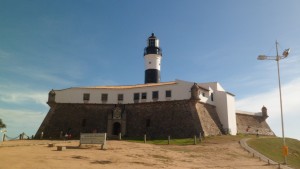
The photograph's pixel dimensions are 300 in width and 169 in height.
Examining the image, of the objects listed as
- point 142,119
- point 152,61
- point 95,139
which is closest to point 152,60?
point 152,61

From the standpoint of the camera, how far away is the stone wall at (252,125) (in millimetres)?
50328

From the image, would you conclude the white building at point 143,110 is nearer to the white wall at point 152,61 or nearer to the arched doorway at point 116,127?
the arched doorway at point 116,127

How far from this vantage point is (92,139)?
23719 mm

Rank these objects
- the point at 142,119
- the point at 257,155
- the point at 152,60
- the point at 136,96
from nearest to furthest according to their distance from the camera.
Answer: the point at 257,155, the point at 142,119, the point at 136,96, the point at 152,60

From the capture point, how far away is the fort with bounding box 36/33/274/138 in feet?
133

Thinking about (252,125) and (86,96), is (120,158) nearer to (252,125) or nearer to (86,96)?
(86,96)

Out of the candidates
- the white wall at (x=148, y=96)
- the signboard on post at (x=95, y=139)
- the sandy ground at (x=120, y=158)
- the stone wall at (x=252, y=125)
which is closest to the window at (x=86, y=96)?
the white wall at (x=148, y=96)

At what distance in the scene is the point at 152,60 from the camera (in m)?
53.9

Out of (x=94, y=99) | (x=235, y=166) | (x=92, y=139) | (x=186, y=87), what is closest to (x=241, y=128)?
(x=186, y=87)

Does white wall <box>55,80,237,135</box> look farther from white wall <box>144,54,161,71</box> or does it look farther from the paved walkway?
the paved walkway

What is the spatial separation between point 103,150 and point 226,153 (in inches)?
467

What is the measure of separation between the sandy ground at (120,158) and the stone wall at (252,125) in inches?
880

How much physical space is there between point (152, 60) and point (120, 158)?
1403 inches

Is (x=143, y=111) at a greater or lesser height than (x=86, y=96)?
lesser
